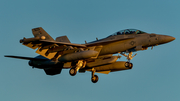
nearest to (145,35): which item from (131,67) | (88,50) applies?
(131,67)

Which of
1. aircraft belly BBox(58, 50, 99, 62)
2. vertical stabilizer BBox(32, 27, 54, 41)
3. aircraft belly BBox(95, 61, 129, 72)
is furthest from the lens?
aircraft belly BBox(95, 61, 129, 72)

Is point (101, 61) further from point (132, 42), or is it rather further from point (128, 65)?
point (132, 42)

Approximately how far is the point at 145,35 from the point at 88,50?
15.5ft

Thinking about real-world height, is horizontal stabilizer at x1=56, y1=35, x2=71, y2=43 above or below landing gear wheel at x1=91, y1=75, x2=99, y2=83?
above

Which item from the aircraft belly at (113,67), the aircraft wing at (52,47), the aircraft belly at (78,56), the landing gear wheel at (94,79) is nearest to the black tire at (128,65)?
the aircraft belly at (113,67)

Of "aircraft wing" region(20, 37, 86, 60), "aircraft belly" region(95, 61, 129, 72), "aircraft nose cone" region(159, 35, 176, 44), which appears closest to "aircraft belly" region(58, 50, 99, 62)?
"aircraft wing" region(20, 37, 86, 60)

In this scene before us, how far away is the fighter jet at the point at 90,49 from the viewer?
22.4 m

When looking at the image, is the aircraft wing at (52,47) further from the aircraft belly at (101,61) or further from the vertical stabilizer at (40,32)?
the aircraft belly at (101,61)

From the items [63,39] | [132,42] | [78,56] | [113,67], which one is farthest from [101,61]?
[63,39]

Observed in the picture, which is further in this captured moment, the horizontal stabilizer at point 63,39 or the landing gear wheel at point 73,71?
the horizontal stabilizer at point 63,39

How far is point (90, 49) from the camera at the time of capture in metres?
23.9

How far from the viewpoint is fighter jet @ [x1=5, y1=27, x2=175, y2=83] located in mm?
22359

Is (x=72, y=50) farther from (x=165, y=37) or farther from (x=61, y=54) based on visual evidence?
(x=165, y=37)

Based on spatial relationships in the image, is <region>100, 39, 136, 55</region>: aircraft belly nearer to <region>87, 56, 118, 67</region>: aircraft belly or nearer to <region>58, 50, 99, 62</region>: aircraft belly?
<region>87, 56, 118, 67</region>: aircraft belly
